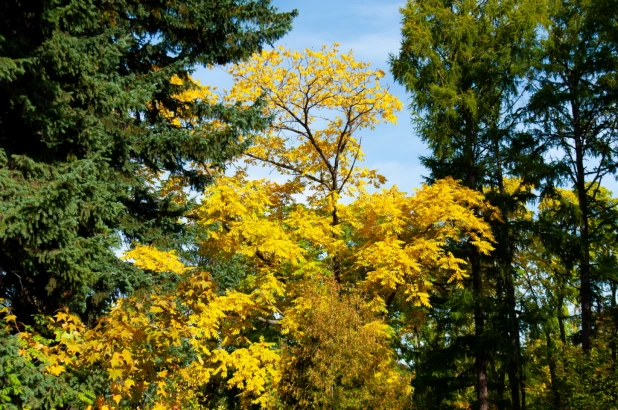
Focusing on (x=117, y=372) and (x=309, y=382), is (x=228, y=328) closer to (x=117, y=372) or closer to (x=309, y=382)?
(x=309, y=382)

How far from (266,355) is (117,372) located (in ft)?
23.6

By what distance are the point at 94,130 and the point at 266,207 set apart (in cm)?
653

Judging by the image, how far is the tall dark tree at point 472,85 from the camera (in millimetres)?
13820

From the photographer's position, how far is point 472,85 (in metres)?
14.8

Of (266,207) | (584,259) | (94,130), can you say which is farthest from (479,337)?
(94,130)

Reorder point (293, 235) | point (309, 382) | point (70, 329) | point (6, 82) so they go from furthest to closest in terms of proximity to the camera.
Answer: point (293, 235) → point (309, 382) → point (6, 82) → point (70, 329)

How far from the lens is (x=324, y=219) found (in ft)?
45.1

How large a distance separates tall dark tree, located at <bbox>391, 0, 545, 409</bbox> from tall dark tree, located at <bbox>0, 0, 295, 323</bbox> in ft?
21.0

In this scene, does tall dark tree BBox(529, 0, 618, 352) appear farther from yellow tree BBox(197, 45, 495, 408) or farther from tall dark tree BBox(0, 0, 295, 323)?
tall dark tree BBox(0, 0, 295, 323)

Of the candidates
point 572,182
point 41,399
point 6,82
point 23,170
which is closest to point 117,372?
point 41,399

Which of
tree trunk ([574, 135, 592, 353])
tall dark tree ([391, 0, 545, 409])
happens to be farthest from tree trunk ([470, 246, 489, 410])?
tree trunk ([574, 135, 592, 353])

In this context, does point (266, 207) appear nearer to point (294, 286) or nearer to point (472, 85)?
point (294, 286)

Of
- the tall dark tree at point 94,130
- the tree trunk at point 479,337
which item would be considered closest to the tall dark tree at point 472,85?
the tree trunk at point 479,337

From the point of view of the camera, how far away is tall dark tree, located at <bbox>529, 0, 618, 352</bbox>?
13234mm
